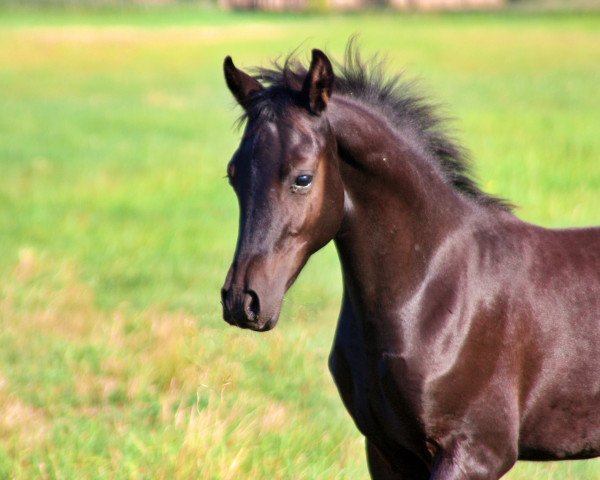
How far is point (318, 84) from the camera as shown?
3586 millimetres

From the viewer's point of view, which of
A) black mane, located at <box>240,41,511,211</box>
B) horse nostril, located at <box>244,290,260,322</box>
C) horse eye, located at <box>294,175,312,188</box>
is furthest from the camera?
black mane, located at <box>240,41,511,211</box>

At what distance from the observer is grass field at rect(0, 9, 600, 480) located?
521 cm

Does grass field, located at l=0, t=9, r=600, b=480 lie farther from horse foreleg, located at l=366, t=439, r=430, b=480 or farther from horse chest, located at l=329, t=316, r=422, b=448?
horse chest, located at l=329, t=316, r=422, b=448

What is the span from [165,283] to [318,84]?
18.8 feet

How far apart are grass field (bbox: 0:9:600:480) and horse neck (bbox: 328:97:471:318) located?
58 centimetres

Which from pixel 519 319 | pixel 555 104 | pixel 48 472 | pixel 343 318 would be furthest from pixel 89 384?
pixel 555 104

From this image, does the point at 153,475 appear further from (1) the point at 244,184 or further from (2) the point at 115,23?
(2) the point at 115,23

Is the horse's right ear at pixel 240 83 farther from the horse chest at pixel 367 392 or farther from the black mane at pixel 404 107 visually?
the horse chest at pixel 367 392

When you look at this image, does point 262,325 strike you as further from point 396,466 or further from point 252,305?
point 396,466

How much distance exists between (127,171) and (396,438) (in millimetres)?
11277

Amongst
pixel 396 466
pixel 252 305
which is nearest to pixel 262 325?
pixel 252 305

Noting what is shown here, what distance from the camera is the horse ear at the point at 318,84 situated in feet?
11.6

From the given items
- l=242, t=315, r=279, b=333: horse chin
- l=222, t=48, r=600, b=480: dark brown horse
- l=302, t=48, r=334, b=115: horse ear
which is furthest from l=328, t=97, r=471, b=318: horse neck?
l=242, t=315, r=279, b=333: horse chin

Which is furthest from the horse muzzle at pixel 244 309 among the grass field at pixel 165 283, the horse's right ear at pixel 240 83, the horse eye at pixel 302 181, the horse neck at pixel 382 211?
the grass field at pixel 165 283
